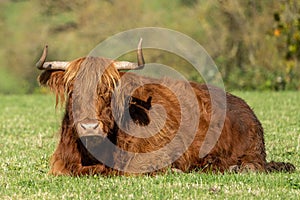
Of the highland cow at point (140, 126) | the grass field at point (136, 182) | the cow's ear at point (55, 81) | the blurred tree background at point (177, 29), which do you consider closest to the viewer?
the grass field at point (136, 182)

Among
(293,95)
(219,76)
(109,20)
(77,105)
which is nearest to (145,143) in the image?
(77,105)

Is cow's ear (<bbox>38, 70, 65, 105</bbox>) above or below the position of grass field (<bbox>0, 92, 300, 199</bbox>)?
above

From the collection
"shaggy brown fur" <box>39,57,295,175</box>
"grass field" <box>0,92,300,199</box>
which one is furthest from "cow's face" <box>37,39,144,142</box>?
"grass field" <box>0,92,300,199</box>

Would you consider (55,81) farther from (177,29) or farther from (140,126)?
(177,29)

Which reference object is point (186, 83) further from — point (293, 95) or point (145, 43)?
point (145, 43)

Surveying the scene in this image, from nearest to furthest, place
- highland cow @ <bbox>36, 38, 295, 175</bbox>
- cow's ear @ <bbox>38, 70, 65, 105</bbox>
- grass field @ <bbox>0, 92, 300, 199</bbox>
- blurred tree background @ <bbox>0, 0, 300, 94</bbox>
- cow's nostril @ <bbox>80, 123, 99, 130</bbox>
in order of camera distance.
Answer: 1. grass field @ <bbox>0, 92, 300, 199</bbox>
2. cow's nostril @ <bbox>80, 123, 99, 130</bbox>
3. highland cow @ <bbox>36, 38, 295, 175</bbox>
4. cow's ear @ <bbox>38, 70, 65, 105</bbox>
5. blurred tree background @ <bbox>0, 0, 300, 94</bbox>

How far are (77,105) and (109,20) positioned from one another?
62.8 ft

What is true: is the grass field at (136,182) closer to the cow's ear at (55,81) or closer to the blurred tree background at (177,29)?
the cow's ear at (55,81)

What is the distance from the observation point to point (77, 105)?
6773 mm

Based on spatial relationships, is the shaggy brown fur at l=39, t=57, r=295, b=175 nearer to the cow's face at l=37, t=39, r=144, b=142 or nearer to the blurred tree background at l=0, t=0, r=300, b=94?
the cow's face at l=37, t=39, r=144, b=142

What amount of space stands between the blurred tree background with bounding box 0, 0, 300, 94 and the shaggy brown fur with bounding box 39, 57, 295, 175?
13205mm

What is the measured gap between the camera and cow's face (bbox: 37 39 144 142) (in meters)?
6.63

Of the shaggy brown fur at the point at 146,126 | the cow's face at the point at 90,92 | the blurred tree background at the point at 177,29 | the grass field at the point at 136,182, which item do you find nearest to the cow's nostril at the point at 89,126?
the cow's face at the point at 90,92

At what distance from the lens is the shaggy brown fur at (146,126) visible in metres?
6.86
